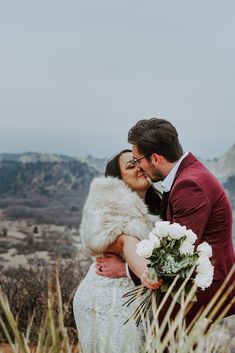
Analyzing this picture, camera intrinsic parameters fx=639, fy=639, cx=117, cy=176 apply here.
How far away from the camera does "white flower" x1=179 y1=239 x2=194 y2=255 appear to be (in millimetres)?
3217

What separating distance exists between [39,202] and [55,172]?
642 inches

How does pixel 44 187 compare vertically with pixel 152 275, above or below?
below

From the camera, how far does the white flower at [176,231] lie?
126 inches

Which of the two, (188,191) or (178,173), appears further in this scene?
(178,173)

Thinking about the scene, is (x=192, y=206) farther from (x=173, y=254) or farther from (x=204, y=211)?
(x=173, y=254)

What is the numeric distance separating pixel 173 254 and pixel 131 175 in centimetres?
104

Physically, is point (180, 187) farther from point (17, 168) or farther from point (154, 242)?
point (17, 168)

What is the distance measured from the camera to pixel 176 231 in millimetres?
3195

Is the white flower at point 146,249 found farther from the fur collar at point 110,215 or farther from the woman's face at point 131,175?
the woman's face at point 131,175

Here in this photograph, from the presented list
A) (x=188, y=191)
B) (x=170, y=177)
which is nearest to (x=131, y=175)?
(x=170, y=177)

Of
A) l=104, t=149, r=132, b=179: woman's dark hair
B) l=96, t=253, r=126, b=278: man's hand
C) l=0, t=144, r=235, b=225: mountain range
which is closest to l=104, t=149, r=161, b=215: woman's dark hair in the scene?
l=104, t=149, r=132, b=179: woman's dark hair

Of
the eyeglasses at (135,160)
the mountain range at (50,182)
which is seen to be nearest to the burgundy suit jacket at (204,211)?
the eyeglasses at (135,160)

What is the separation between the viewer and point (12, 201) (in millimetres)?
84375

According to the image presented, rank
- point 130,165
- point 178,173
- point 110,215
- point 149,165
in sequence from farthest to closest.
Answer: point 130,165 → point 110,215 → point 149,165 → point 178,173
